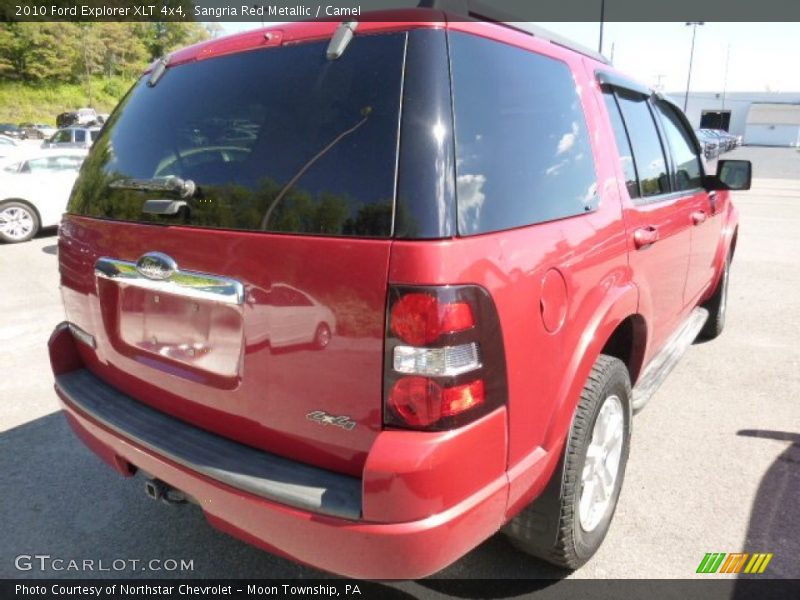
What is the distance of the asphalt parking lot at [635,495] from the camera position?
2484mm

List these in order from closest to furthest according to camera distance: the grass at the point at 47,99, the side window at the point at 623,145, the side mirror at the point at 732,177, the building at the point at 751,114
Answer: the side window at the point at 623,145 < the side mirror at the point at 732,177 < the grass at the point at 47,99 < the building at the point at 751,114

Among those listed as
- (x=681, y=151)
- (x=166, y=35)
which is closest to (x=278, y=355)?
(x=681, y=151)

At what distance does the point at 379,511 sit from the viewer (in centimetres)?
158

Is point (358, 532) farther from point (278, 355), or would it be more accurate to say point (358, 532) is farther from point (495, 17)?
point (495, 17)

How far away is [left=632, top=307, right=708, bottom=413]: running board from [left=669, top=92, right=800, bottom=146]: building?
6891cm

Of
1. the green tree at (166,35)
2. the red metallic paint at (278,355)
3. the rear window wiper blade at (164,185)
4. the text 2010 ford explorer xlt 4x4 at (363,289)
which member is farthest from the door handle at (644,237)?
the green tree at (166,35)

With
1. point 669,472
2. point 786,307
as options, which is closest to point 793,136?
point 786,307

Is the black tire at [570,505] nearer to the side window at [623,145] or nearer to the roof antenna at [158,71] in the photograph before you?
the side window at [623,145]

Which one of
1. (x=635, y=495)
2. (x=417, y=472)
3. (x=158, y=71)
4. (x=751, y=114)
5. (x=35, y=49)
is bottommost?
(x=635, y=495)

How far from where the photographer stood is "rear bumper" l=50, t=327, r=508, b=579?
1.56m

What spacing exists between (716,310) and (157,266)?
4.74 metres

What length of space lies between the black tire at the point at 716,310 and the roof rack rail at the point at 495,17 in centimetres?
312

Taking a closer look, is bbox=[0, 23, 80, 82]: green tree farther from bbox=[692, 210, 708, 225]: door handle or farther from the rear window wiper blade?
bbox=[692, 210, 708, 225]: door handle

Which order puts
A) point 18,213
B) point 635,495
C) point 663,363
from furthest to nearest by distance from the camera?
point 18,213 < point 663,363 < point 635,495
